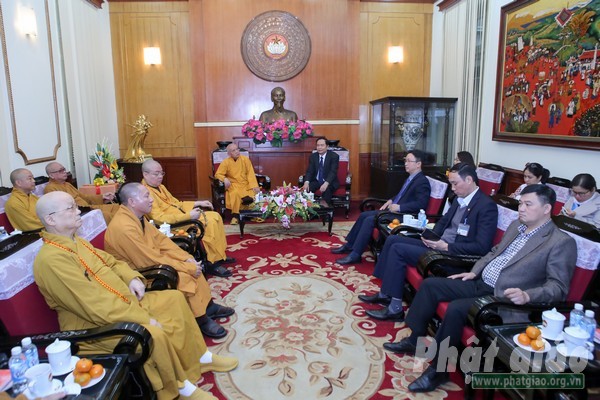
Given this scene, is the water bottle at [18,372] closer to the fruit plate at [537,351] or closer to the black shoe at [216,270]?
the fruit plate at [537,351]

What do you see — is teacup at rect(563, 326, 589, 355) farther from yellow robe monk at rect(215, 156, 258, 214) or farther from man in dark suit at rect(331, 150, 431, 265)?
yellow robe monk at rect(215, 156, 258, 214)

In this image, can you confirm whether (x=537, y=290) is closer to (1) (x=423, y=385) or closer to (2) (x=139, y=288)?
(1) (x=423, y=385)

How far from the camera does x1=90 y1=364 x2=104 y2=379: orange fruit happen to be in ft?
5.23

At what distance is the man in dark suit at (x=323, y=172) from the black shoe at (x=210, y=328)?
125 inches

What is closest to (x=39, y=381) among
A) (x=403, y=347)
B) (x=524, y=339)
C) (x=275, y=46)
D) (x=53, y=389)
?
(x=53, y=389)

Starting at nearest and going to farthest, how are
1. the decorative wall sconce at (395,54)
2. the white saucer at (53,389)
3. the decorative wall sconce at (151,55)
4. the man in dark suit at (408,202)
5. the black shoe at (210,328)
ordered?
the white saucer at (53,389)
the black shoe at (210,328)
the man in dark suit at (408,202)
the decorative wall sconce at (151,55)
the decorative wall sconce at (395,54)

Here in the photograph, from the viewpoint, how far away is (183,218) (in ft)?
12.8

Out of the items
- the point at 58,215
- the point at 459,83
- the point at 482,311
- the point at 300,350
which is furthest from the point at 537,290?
the point at 459,83

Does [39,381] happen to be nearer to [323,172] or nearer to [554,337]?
[554,337]

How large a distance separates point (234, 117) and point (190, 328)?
5.64m

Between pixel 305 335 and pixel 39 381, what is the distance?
6.08 feet

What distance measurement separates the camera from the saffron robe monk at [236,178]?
595 cm

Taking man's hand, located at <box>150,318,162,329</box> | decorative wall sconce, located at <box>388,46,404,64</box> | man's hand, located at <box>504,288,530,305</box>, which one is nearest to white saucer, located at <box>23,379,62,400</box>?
man's hand, located at <box>150,318,162,329</box>

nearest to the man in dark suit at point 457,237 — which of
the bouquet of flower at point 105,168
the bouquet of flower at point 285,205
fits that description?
the bouquet of flower at point 285,205
